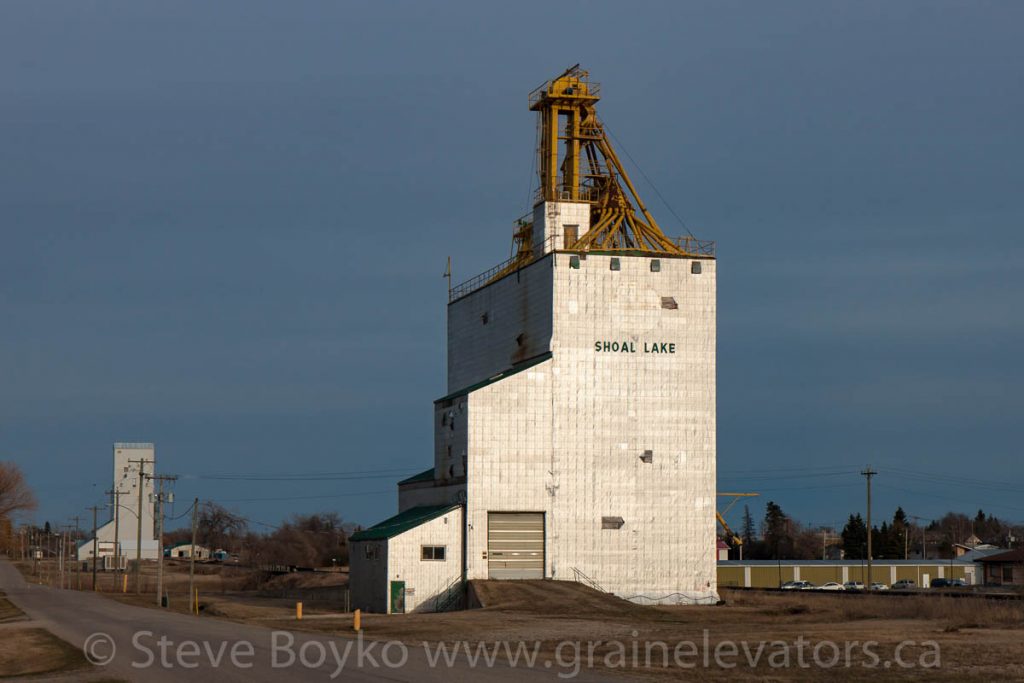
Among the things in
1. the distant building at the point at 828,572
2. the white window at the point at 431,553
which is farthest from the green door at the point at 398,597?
the distant building at the point at 828,572

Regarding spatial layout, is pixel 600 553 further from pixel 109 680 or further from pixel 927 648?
pixel 109 680

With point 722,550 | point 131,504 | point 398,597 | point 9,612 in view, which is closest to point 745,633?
point 398,597

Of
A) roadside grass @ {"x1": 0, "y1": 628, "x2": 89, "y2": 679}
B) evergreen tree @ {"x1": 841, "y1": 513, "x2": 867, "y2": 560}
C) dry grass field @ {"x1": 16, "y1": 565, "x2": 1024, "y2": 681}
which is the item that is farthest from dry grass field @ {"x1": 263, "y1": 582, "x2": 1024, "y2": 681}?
evergreen tree @ {"x1": 841, "y1": 513, "x2": 867, "y2": 560}

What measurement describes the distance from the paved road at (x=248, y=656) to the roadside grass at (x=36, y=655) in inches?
28.7

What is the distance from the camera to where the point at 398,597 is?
207ft

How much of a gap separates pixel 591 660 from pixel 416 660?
4515 mm

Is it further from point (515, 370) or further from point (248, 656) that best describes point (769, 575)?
point (248, 656)

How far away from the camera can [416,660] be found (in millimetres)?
32969

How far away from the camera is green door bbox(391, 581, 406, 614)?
206 feet

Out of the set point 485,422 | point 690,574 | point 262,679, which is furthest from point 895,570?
point 262,679

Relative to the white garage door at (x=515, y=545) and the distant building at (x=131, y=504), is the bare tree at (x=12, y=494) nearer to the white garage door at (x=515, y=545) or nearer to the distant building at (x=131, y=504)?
the distant building at (x=131, y=504)

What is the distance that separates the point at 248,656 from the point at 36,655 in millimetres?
9231

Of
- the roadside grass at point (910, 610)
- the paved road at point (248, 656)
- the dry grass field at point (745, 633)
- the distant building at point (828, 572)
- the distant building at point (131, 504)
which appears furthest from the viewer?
the distant building at point (131, 504)

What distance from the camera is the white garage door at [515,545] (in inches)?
2569
